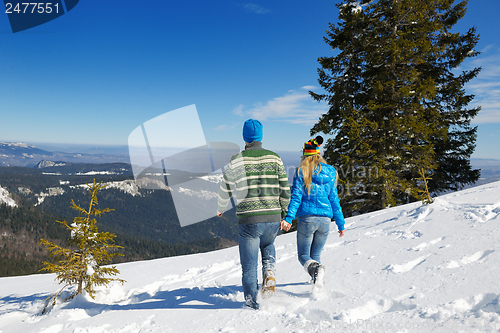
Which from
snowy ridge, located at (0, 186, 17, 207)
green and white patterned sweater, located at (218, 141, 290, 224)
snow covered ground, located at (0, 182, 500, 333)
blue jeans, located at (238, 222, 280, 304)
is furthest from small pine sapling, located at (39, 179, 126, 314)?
snowy ridge, located at (0, 186, 17, 207)

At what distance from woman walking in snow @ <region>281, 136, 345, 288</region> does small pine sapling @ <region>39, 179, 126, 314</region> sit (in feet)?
10.6

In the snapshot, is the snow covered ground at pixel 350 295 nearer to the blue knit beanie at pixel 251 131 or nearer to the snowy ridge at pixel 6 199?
the blue knit beanie at pixel 251 131

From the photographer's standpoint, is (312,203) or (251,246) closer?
(251,246)

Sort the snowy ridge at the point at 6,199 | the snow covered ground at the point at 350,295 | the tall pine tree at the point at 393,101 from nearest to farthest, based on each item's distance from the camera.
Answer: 1. the snow covered ground at the point at 350,295
2. the tall pine tree at the point at 393,101
3. the snowy ridge at the point at 6,199

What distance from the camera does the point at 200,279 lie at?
15.4 feet

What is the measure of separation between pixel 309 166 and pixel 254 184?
2.51 feet

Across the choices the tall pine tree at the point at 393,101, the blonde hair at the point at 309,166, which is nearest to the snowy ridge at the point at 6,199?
the tall pine tree at the point at 393,101

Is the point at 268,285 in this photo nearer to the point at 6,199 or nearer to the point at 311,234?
the point at 311,234

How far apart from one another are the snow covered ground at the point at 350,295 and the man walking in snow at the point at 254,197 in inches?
13.7

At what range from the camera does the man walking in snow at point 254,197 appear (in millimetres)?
→ 2754

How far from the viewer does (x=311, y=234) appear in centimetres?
314

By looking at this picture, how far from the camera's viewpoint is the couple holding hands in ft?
9.09

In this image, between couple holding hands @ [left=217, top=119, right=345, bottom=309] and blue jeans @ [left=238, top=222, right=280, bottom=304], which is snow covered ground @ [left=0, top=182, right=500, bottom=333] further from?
couple holding hands @ [left=217, top=119, right=345, bottom=309]

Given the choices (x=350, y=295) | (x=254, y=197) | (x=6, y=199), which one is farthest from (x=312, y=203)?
(x=6, y=199)
